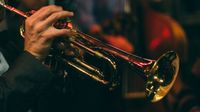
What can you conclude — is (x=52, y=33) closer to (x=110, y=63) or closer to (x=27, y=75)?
(x=27, y=75)

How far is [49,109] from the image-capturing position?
3.14 metres

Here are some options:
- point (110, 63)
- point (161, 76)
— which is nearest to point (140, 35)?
point (161, 76)

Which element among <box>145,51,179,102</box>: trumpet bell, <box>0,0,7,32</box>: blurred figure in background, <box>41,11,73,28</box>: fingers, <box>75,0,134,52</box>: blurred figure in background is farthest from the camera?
<box>75,0,134,52</box>: blurred figure in background

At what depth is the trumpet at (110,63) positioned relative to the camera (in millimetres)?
2947

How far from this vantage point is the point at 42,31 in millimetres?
2670

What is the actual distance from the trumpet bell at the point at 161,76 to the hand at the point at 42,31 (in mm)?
658

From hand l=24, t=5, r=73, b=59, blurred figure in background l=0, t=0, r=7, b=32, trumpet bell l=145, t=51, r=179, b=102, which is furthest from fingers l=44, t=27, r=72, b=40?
trumpet bell l=145, t=51, r=179, b=102

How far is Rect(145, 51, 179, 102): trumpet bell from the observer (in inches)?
126

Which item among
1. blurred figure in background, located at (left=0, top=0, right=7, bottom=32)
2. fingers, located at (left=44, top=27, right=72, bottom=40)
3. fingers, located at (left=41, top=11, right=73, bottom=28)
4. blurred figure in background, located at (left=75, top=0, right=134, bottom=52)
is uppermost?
fingers, located at (left=41, top=11, right=73, bottom=28)

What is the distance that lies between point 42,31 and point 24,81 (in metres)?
0.23

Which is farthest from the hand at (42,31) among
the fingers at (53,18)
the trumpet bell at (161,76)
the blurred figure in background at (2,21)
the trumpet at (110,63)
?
the trumpet bell at (161,76)

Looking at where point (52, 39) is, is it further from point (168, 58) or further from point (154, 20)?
point (154, 20)

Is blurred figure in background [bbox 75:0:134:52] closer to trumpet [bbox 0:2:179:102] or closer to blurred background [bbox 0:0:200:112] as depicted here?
blurred background [bbox 0:0:200:112]

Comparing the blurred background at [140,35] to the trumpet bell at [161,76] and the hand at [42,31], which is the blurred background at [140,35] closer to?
the trumpet bell at [161,76]
